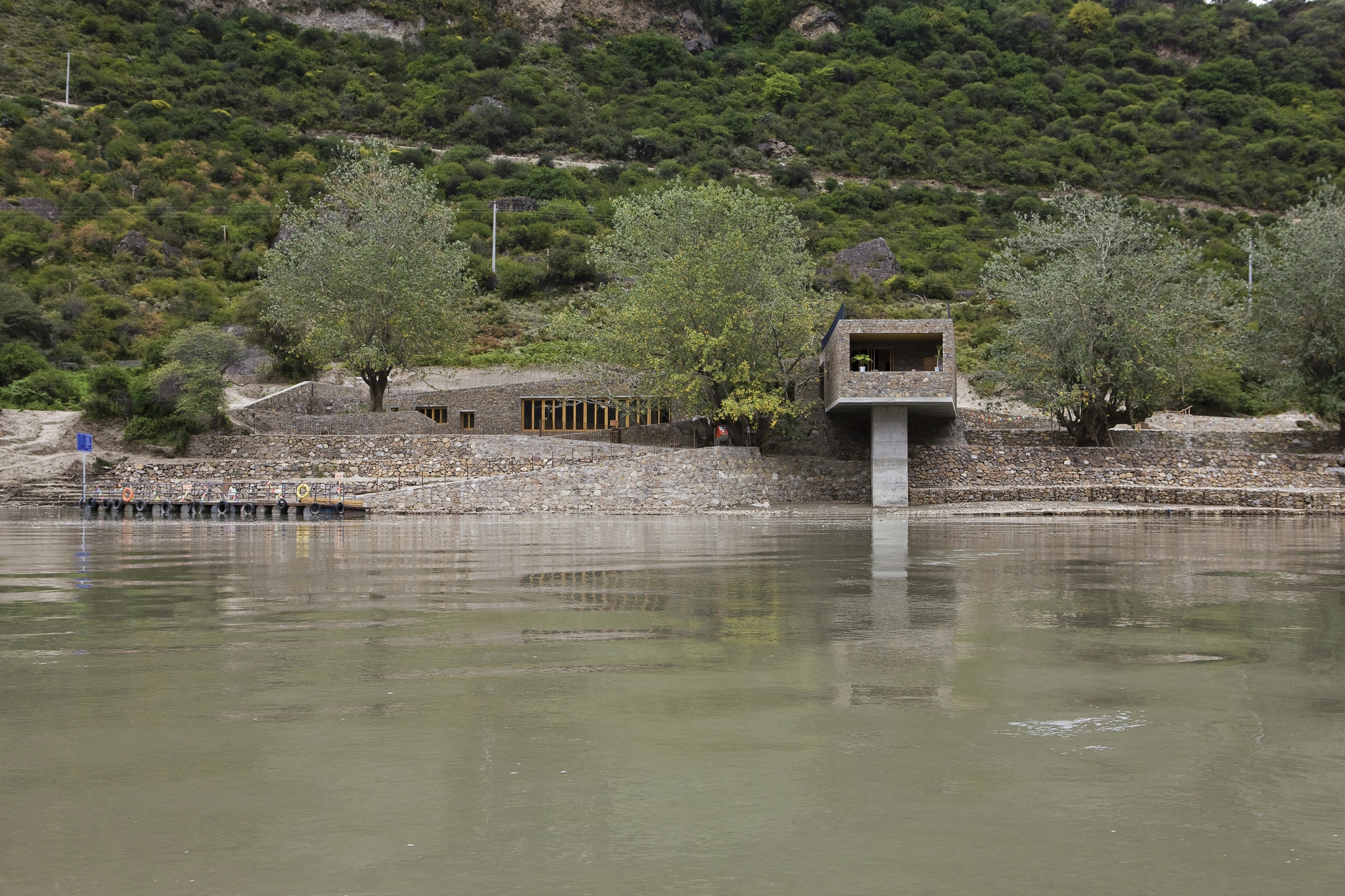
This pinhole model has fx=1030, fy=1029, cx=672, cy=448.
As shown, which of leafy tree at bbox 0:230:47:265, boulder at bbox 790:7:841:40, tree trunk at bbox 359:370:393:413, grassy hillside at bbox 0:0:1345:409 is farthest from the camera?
boulder at bbox 790:7:841:40

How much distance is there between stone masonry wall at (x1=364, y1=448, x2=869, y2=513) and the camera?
33.3 m

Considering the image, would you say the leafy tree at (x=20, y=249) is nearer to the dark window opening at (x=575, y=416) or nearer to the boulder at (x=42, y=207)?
the boulder at (x=42, y=207)

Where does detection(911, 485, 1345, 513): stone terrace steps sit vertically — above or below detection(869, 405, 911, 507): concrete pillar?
below

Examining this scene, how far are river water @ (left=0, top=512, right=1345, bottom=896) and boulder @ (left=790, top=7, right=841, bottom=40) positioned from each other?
490 feet

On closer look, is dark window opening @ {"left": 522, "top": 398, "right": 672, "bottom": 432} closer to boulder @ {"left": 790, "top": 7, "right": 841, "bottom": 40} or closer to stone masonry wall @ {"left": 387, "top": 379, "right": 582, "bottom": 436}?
stone masonry wall @ {"left": 387, "top": 379, "right": 582, "bottom": 436}

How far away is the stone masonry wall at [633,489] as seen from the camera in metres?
33.3

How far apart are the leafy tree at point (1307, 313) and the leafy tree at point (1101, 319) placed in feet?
6.54

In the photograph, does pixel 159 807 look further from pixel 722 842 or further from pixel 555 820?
pixel 722 842

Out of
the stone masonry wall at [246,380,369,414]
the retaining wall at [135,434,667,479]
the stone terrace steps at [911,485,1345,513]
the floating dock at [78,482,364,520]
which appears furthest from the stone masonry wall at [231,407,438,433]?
the stone terrace steps at [911,485,1345,513]

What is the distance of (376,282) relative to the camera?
42.1 metres

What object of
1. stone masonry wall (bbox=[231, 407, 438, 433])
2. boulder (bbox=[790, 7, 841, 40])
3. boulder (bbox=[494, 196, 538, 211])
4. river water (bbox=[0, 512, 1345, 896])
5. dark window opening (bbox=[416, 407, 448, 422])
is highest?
boulder (bbox=[790, 7, 841, 40])

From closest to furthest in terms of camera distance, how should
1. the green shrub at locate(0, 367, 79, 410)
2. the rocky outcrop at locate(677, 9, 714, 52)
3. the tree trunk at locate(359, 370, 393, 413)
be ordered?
the green shrub at locate(0, 367, 79, 410), the tree trunk at locate(359, 370, 393, 413), the rocky outcrop at locate(677, 9, 714, 52)

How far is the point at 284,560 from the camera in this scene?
1537 cm

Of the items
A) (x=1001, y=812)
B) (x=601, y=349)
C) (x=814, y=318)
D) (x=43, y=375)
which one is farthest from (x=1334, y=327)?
(x=43, y=375)
